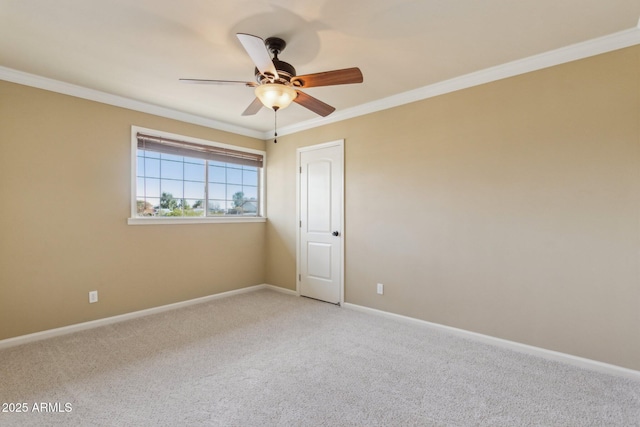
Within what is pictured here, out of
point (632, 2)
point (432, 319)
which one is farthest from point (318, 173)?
point (632, 2)

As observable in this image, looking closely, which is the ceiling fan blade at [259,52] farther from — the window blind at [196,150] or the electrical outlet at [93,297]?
the electrical outlet at [93,297]

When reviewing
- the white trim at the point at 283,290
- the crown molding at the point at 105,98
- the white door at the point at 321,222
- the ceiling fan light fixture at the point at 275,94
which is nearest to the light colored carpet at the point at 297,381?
the white door at the point at 321,222

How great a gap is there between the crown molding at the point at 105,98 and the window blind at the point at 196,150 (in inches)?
11.7

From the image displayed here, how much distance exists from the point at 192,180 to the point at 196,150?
41 centimetres

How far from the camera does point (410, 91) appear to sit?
11.0 ft

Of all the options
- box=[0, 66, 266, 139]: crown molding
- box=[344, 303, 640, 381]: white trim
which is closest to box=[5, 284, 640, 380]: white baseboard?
box=[344, 303, 640, 381]: white trim

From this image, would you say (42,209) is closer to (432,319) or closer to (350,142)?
(350,142)

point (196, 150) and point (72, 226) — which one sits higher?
point (196, 150)

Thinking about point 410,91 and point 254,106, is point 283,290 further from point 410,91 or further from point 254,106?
point 410,91

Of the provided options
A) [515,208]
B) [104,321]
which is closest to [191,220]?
[104,321]

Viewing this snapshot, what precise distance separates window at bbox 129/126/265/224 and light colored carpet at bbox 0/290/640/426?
58.5 inches

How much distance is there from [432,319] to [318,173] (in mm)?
2322

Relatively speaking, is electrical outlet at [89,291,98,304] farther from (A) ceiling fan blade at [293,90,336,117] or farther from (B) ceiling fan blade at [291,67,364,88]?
(B) ceiling fan blade at [291,67,364,88]

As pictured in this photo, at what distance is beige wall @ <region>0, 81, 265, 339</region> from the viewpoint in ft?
9.41
